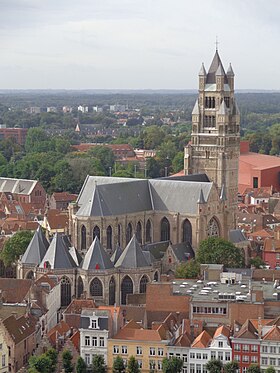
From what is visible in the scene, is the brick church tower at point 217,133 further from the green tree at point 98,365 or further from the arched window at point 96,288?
the green tree at point 98,365

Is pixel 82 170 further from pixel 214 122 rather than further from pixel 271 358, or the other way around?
pixel 271 358

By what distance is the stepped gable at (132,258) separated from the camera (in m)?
91.2

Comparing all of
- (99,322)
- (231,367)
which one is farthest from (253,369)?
(99,322)

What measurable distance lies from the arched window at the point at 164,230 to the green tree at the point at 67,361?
3322 centimetres

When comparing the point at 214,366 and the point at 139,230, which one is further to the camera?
the point at 139,230

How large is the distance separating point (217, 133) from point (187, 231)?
54.5ft

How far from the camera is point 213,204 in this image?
344ft

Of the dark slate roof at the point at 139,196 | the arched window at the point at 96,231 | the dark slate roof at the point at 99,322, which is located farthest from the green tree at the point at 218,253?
the dark slate roof at the point at 99,322

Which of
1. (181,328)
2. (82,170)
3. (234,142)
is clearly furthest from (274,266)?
(82,170)

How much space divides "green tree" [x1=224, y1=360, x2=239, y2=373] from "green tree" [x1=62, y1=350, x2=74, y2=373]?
11.1 m

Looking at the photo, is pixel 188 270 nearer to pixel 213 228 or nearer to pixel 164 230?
pixel 164 230

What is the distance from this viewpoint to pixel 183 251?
10075 centimetres

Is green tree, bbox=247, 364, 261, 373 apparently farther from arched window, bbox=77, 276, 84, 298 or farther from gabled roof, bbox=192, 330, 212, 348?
arched window, bbox=77, 276, 84, 298

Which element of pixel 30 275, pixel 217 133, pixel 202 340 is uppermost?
pixel 217 133
